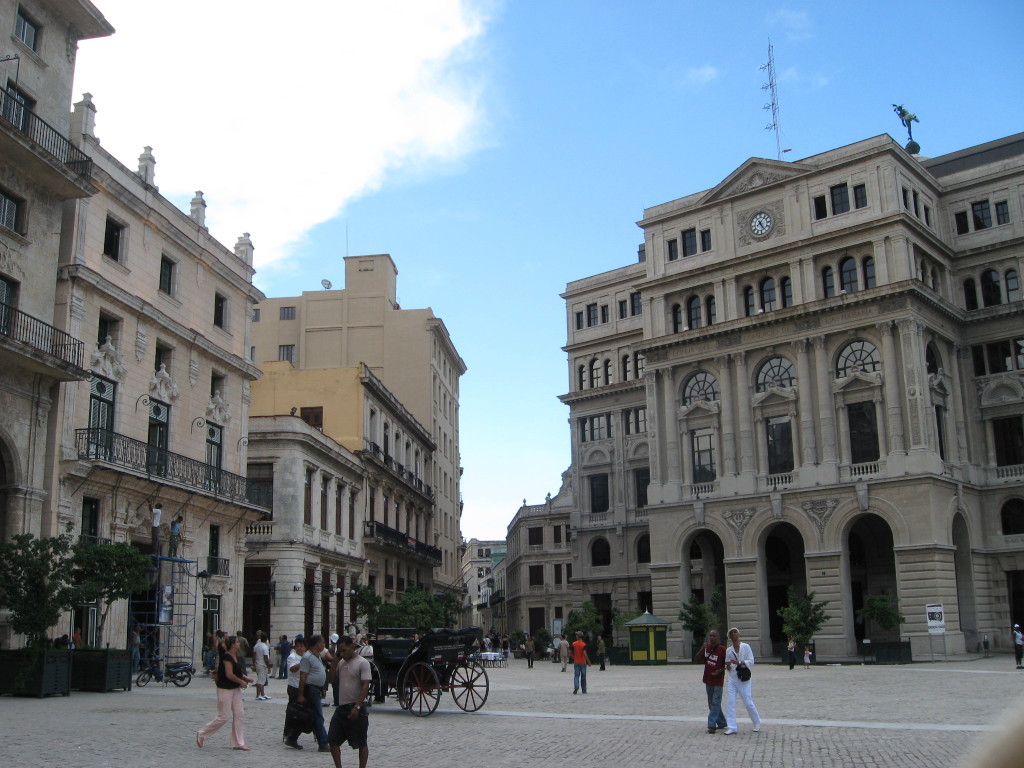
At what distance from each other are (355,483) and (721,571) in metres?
22.4

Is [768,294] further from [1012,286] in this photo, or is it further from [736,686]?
[736,686]

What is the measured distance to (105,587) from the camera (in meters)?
25.0

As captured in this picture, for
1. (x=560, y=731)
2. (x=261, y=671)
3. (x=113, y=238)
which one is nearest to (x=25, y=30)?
(x=113, y=238)

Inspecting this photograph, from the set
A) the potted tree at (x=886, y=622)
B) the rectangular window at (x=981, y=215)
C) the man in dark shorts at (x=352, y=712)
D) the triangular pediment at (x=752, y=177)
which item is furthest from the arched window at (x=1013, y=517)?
the man in dark shorts at (x=352, y=712)

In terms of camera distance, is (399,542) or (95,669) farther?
(399,542)

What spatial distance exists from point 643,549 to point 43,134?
5148cm

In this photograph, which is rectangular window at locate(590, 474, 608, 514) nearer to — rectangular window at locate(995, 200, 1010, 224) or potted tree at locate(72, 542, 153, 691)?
rectangular window at locate(995, 200, 1010, 224)

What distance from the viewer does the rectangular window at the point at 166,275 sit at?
3488cm

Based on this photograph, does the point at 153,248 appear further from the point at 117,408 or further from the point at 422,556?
the point at 422,556

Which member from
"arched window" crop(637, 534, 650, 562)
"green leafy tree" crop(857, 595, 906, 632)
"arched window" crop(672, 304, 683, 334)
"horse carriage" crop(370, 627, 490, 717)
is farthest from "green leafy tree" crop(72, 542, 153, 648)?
"arched window" crop(637, 534, 650, 562)

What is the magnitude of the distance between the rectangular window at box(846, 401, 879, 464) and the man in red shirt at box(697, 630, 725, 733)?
3644cm

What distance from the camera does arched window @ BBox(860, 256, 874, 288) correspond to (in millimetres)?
52319

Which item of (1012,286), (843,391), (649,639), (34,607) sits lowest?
(649,639)

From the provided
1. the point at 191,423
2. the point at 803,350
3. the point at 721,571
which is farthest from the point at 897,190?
the point at 191,423
